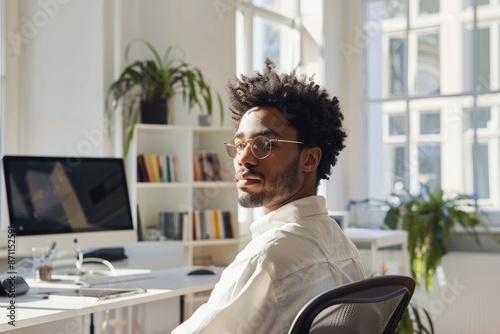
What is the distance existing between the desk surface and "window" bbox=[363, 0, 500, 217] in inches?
116

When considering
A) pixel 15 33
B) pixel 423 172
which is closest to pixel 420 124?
pixel 423 172

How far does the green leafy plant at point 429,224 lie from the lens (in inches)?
209

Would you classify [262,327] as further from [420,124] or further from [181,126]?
[420,124]

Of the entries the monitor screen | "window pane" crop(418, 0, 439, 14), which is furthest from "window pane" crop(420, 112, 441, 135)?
the monitor screen

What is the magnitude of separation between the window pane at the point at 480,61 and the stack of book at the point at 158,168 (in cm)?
217

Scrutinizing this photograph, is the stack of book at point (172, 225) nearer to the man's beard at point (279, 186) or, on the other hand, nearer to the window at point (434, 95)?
the window at point (434, 95)

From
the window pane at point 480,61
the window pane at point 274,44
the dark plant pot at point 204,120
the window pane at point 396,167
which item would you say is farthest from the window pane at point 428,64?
the dark plant pot at point 204,120

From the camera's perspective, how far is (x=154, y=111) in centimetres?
493

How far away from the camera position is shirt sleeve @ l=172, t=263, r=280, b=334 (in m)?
1.47

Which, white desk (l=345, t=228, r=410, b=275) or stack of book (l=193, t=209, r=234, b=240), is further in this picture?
stack of book (l=193, t=209, r=234, b=240)

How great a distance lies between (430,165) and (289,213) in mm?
4370

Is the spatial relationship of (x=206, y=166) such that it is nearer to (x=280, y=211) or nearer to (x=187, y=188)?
(x=187, y=188)

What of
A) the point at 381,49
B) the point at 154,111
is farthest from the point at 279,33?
the point at 154,111

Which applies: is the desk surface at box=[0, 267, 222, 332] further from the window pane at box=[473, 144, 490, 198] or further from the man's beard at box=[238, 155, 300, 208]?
the window pane at box=[473, 144, 490, 198]
